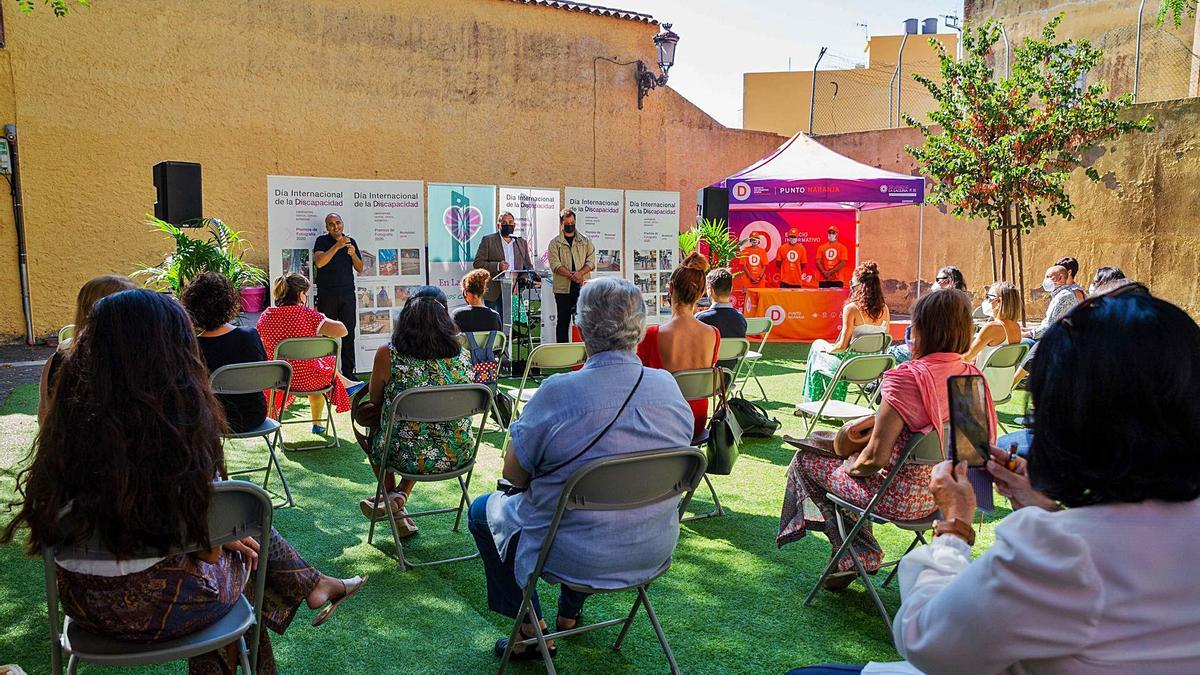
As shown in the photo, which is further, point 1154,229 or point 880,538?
point 1154,229

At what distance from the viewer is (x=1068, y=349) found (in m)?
1.27

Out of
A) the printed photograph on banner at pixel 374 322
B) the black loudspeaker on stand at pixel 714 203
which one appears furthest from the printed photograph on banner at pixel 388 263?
the black loudspeaker on stand at pixel 714 203

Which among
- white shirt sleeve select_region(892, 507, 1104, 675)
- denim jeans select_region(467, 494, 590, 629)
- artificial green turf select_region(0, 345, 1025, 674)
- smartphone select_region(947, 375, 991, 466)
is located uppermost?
smartphone select_region(947, 375, 991, 466)

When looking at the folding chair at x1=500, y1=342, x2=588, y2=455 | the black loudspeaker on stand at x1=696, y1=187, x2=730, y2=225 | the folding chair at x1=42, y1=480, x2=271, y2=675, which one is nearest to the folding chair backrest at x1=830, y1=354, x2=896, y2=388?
the folding chair at x1=500, y1=342, x2=588, y2=455

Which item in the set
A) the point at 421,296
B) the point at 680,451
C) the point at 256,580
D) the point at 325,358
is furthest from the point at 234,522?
the point at 325,358

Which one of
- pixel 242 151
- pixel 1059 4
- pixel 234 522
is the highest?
pixel 1059 4

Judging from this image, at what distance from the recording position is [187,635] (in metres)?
2.13

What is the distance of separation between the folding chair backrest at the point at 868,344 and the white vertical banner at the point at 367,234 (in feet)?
14.2

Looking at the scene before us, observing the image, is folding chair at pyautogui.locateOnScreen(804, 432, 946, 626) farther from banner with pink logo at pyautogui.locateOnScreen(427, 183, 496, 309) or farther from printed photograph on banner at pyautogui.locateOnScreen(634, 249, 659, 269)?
printed photograph on banner at pyautogui.locateOnScreen(634, 249, 659, 269)

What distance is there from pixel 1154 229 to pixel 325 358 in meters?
12.1

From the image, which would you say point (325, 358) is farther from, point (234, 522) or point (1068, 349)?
point (1068, 349)

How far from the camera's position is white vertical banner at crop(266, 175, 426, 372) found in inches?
326

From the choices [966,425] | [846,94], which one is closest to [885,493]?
[966,425]

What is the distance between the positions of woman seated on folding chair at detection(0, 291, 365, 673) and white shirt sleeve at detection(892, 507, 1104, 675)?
161 centimetres
